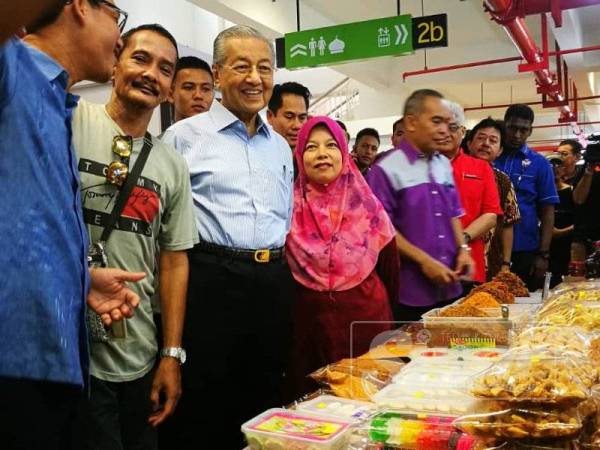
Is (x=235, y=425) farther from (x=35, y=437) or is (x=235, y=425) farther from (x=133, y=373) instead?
(x=35, y=437)

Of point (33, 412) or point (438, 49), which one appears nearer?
point (33, 412)

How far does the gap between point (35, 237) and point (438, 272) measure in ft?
6.34

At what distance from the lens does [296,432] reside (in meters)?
1.28

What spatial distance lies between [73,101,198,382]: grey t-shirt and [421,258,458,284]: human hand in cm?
123


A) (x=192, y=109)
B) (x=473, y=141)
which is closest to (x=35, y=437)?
(x=192, y=109)

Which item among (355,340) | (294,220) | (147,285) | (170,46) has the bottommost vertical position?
(355,340)

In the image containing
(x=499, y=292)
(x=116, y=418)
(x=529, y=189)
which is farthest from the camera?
(x=529, y=189)

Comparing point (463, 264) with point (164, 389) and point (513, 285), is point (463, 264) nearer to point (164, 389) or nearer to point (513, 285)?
point (513, 285)

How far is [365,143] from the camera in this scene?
5320 mm

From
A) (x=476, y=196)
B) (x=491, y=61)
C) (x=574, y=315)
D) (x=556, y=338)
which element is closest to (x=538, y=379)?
(x=556, y=338)

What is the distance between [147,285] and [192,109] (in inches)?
60.4

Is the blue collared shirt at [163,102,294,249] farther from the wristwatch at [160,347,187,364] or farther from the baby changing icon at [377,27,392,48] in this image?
the baby changing icon at [377,27,392,48]

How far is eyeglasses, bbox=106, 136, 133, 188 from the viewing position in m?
1.64

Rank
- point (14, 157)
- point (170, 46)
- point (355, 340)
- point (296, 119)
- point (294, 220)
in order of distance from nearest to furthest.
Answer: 1. point (14, 157)
2. point (170, 46)
3. point (355, 340)
4. point (294, 220)
5. point (296, 119)
